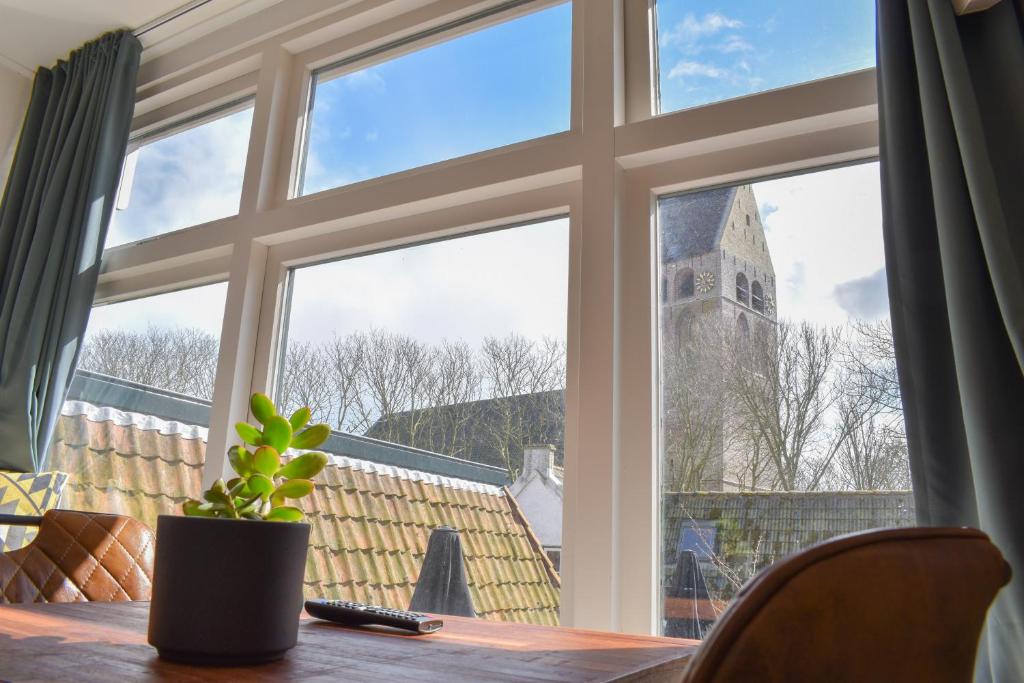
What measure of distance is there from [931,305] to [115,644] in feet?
4.19

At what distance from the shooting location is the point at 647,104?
73.0 inches

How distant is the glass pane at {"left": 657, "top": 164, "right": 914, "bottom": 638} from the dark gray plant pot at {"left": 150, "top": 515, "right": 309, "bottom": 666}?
38.0 inches

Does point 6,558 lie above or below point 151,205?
below

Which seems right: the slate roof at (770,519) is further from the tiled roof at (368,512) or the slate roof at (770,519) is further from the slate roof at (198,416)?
the slate roof at (198,416)

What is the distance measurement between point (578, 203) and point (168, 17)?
1.85 metres

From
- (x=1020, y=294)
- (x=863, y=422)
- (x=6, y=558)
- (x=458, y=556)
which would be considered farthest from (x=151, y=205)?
(x=1020, y=294)

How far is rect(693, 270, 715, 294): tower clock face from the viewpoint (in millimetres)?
1670

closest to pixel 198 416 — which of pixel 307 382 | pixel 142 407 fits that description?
pixel 142 407

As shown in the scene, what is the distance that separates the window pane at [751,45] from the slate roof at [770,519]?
92cm

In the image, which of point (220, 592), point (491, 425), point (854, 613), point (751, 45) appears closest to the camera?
point (854, 613)

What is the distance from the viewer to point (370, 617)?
1080 millimetres

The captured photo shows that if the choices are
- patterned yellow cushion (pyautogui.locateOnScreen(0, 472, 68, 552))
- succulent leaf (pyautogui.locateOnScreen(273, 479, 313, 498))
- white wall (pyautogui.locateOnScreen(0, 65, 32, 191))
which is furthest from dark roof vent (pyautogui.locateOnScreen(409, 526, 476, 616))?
white wall (pyautogui.locateOnScreen(0, 65, 32, 191))

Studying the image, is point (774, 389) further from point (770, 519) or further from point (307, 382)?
point (307, 382)

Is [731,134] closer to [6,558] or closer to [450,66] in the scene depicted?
[450,66]
